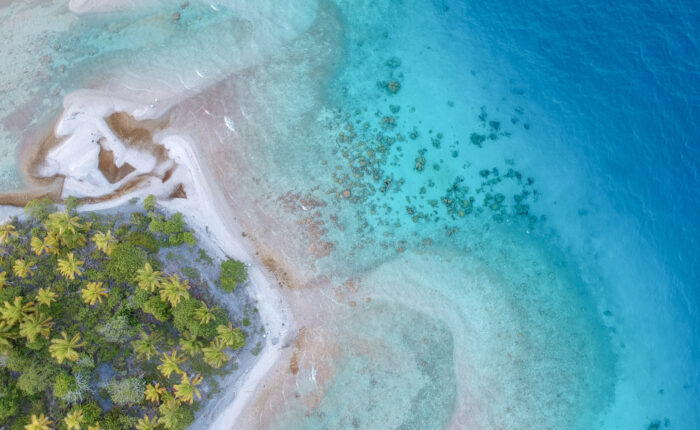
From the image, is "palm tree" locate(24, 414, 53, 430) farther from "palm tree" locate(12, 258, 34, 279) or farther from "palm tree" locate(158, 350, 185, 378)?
"palm tree" locate(12, 258, 34, 279)

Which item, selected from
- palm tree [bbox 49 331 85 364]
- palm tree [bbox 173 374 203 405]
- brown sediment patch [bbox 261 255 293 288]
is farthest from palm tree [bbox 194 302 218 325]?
palm tree [bbox 49 331 85 364]

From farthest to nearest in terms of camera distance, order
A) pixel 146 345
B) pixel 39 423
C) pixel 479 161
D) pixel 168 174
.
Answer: pixel 479 161 < pixel 168 174 < pixel 146 345 < pixel 39 423

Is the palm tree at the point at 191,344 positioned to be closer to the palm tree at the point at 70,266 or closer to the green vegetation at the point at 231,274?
the green vegetation at the point at 231,274

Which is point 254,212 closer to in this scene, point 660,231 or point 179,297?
point 179,297

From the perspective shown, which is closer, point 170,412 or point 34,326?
point 34,326

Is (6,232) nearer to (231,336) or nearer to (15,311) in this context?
(15,311)

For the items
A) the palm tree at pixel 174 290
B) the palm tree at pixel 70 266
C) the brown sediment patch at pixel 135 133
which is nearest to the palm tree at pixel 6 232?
the palm tree at pixel 70 266

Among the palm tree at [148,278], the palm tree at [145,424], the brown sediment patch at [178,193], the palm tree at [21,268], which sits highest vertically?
the brown sediment patch at [178,193]

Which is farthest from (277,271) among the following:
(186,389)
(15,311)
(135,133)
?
(15,311)
